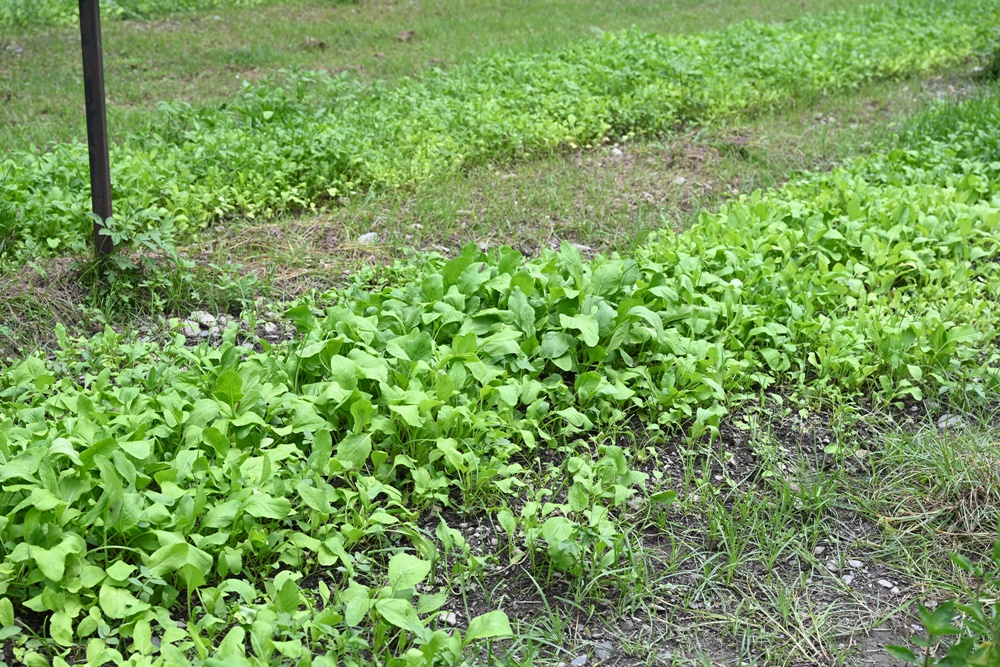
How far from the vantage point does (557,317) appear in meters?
3.64

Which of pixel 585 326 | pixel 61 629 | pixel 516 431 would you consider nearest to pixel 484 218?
pixel 585 326

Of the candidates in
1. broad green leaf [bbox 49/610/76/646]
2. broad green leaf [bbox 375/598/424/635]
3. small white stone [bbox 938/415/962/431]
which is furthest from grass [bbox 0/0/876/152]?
small white stone [bbox 938/415/962/431]

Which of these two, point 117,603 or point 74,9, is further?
point 74,9

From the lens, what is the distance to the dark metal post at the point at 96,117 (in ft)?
12.7

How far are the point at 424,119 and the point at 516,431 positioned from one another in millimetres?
3743

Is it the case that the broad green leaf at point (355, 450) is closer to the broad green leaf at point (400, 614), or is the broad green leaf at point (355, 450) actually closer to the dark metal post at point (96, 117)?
the broad green leaf at point (400, 614)

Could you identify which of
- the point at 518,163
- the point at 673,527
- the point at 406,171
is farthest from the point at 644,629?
the point at 518,163

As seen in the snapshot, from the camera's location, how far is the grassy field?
2416 mm

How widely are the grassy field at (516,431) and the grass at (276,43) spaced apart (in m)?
2.66

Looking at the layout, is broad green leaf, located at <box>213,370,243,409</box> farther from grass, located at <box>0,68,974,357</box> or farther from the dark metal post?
the dark metal post

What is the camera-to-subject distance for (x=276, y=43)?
9.29 metres

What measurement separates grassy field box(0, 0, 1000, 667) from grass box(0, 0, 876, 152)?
8.74ft

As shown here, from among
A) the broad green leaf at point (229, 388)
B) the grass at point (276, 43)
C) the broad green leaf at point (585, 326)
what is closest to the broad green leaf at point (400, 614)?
the broad green leaf at point (229, 388)

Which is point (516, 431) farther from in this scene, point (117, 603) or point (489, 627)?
point (117, 603)
